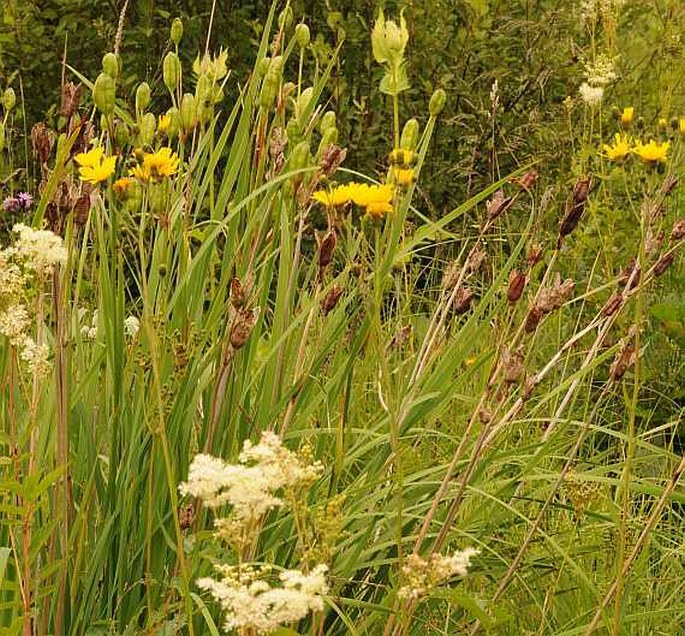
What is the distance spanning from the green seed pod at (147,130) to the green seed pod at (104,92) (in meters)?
0.06

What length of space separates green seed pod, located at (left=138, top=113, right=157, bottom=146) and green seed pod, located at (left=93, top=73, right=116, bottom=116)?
62 millimetres

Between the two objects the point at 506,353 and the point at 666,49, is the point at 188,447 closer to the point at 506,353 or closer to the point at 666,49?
the point at 506,353

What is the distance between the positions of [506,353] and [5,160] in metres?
3.44

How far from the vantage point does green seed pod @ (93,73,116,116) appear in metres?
1.95

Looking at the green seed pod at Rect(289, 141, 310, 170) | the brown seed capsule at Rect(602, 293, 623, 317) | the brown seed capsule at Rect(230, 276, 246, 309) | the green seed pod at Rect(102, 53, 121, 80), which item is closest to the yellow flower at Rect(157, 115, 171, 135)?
the green seed pod at Rect(102, 53, 121, 80)

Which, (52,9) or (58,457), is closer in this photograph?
(58,457)

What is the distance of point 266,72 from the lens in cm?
218

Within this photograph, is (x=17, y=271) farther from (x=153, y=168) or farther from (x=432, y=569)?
(x=432, y=569)

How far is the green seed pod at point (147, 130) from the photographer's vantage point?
201 centimetres

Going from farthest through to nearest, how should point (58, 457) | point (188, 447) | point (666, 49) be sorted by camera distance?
point (666, 49)
point (188, 447)
point (58, 457)

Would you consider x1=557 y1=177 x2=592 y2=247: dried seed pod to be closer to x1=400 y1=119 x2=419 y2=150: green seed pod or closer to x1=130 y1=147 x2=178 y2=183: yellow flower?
x1=400 y1=119 x2=419 y2=150: green seed pod

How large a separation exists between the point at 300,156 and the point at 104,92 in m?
0.30

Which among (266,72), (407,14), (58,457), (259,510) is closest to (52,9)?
(407,14)

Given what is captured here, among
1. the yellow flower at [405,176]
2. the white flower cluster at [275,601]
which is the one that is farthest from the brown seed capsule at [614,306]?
the white flower cluster at [275,601]
